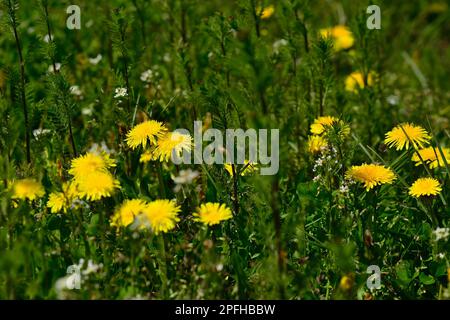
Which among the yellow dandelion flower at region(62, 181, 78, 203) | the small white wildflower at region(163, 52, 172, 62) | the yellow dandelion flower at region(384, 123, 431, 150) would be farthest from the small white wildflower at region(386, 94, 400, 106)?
the yellow dandelion flower at region(62, 181, 78, 203)

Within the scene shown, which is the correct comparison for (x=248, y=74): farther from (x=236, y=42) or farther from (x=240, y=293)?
(x=240, y=293)

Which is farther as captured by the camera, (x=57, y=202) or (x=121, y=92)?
(x=121, y=92)

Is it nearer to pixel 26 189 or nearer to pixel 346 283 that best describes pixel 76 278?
pixel 26 189

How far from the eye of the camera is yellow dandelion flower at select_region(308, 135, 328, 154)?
9.04ft

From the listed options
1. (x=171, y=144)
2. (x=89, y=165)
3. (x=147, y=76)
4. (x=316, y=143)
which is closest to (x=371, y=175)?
(x=316, y=143)

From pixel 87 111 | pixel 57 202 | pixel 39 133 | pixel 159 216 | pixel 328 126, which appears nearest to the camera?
pixel 159 216

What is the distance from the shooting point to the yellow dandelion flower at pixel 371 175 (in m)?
2.55

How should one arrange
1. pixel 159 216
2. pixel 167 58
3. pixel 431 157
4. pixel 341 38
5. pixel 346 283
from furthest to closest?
1. pixel 341 38
2. pixel 167 58
3. pixel 431 157
4. pixel 159 216
5. pixel 346 283

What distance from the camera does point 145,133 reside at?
263 cm

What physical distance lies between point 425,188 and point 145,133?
0.99 m
